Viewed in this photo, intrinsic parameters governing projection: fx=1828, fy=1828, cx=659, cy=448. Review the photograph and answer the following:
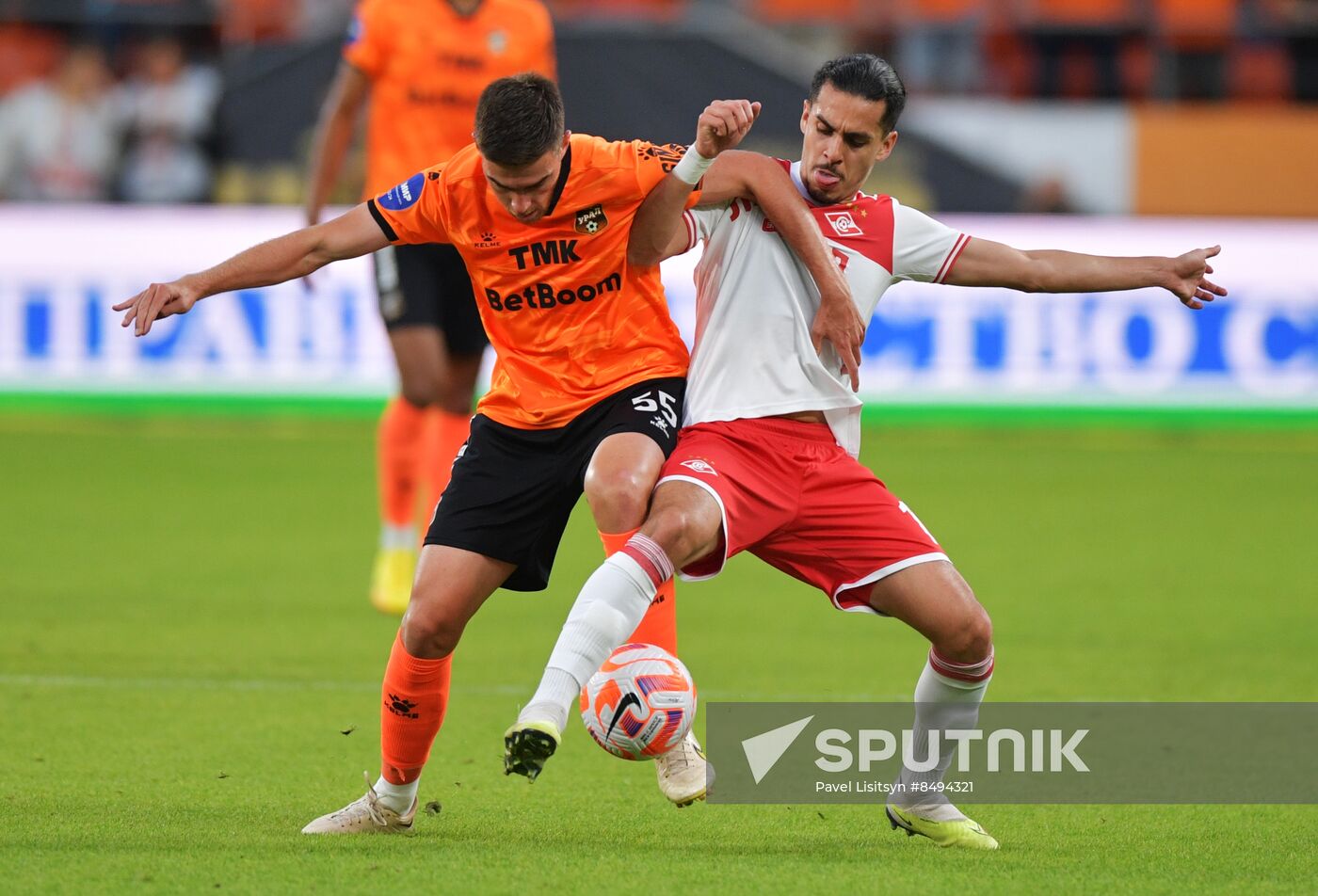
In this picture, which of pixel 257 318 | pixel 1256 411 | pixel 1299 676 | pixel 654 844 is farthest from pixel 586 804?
pixel 1256 411

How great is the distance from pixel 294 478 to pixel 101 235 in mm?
3047

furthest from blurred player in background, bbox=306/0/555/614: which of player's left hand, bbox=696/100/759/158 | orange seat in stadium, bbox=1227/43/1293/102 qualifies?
orange seat in stadium, bbox=1227/43/1293/102

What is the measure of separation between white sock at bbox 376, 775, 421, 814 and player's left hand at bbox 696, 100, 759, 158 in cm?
174

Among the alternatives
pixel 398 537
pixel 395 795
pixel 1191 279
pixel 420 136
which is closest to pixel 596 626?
pixel 395 795

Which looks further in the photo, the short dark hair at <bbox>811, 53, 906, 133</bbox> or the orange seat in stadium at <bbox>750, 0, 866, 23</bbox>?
the orange seat in stadium at <bbox>750, 0, 866, 23</bbox>

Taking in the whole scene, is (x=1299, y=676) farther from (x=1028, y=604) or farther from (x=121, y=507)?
(x=121, y=507)

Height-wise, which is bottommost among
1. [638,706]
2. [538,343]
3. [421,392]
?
[638,706]

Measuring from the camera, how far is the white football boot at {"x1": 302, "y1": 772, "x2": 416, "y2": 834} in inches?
175

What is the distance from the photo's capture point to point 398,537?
7.79m

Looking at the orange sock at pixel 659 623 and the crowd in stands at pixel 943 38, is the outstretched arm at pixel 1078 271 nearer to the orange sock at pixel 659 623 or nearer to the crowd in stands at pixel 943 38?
the orange sock at pixel 659 623

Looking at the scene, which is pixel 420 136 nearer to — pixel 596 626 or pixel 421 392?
pixel 421 392

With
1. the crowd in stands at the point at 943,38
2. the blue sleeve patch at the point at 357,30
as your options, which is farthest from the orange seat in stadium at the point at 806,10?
the blue sleeve patch at the point at 357,30

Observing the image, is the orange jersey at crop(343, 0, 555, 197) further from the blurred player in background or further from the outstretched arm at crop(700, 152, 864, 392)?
the outstretched arm at crop(700, 152, 864, 392)

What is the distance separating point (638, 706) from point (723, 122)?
138cm
